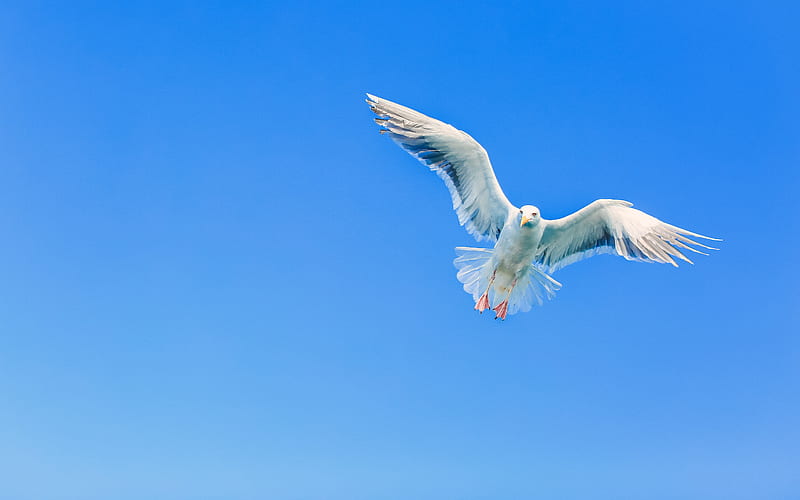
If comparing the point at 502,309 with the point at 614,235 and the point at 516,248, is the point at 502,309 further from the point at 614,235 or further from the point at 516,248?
the point at 614,235

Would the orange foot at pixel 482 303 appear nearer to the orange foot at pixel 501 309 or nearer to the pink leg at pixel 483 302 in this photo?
the pink leg at pixel 483 302

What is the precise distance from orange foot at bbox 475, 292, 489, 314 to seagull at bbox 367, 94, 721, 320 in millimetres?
16

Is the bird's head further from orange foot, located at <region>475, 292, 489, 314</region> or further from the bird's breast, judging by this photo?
orange foot, located at <region>475, 292, 489, 314</region>

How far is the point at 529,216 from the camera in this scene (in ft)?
33.2

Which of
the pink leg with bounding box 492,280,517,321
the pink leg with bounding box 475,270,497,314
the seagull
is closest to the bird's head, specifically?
the seagull

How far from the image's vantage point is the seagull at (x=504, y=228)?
10.5 m

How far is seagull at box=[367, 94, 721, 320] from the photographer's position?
34.4ft

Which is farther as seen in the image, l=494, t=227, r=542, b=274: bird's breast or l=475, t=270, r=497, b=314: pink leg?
l=475, t=270, r=497, b=314: pink leg

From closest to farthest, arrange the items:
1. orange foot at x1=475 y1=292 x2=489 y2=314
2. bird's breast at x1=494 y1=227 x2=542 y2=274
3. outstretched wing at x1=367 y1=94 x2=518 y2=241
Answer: bird's breast at x1=494 y1=227 x2=542 y2=274 < outstretched wing at x1=367 y1=94 x2=518 y2=241 < orange foot at x1=475 y1=292 x2=489 y2=314

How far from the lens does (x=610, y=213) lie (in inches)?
423

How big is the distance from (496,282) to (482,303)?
414 millimetres

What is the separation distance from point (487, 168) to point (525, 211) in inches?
36.2

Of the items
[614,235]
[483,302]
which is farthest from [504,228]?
[614,235]

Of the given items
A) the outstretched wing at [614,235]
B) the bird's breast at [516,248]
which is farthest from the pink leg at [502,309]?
the outstretched wing at [614,235]
